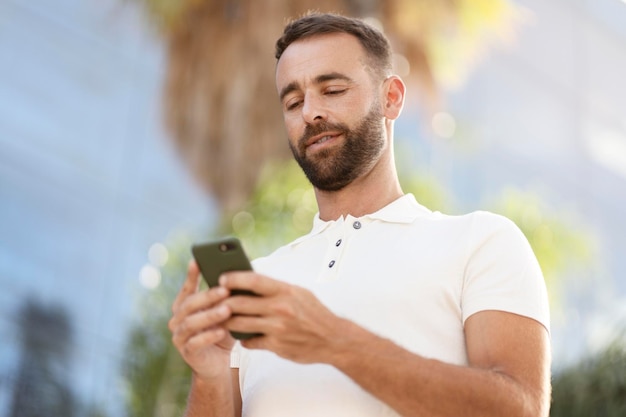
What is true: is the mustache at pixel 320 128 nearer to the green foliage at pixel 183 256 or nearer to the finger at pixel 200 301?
the finger at pixel 200 301

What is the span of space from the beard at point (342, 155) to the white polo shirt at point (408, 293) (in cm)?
20

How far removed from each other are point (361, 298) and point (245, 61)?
9234 millimetres

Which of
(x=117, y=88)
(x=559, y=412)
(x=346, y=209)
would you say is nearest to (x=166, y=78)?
(x=117, y=88)

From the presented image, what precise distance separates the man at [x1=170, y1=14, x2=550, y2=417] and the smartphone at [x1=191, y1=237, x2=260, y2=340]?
5 centimetres

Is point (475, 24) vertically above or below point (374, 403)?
above

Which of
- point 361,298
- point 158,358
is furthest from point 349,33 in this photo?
point 158,358

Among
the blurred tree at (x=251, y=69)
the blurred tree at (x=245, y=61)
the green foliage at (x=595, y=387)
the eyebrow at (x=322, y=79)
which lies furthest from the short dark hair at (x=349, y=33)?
the blurred tree at (x=245, y=61)

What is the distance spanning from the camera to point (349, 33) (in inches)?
109

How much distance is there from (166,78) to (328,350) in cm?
1038

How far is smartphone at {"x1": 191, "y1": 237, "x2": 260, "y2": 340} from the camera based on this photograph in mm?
1942

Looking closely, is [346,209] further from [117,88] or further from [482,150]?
[482,150]

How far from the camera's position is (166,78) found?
1203 cm

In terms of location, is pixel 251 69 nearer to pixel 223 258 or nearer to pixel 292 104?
pixel 292 104

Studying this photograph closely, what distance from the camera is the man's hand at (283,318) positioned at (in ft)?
6.14
